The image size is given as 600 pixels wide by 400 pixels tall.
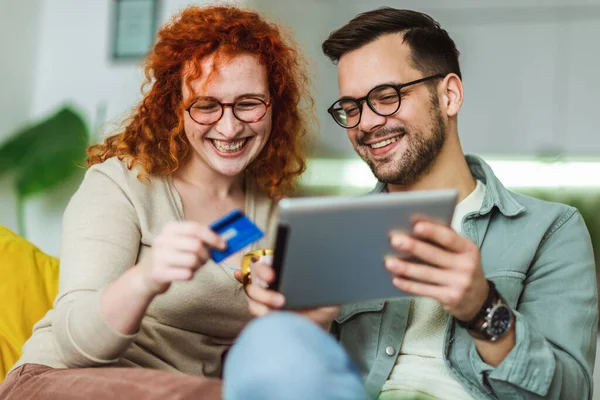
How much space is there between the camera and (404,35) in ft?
5.14

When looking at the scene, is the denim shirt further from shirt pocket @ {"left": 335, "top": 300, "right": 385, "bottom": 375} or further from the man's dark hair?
the man's dark hair

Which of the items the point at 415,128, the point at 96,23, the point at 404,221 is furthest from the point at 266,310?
the point at 96,23

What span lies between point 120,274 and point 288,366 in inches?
28.4

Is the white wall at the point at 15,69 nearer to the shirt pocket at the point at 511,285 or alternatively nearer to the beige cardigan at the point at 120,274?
the beige cardigan at the point at 120,274

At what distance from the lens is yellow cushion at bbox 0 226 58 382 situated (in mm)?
1559

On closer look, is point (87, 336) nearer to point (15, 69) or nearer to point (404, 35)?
point (404, 35)

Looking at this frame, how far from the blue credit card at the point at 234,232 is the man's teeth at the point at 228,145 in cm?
60

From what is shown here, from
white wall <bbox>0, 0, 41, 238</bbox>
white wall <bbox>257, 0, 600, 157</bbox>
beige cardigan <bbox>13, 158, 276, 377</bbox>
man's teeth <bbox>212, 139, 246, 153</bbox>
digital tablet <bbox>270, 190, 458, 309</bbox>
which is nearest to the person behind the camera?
digital tablet <bbox>270, 190, 458, 309</bbox>

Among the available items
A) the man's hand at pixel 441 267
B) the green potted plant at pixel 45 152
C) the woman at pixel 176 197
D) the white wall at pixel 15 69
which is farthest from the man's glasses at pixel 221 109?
the white wall at pixel 15 69

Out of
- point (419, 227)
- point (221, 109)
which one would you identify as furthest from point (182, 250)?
point (221, 109)

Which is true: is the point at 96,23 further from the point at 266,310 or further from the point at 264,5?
the point at 266,310

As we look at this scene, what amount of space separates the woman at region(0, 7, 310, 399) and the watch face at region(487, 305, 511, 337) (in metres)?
A: 0.47

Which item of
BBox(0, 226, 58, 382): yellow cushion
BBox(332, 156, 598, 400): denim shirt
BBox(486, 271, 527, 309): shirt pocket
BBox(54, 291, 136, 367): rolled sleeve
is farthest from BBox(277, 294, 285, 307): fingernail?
BBox(0, 226, 58, 382): yellow cushion

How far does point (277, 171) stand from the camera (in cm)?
180
